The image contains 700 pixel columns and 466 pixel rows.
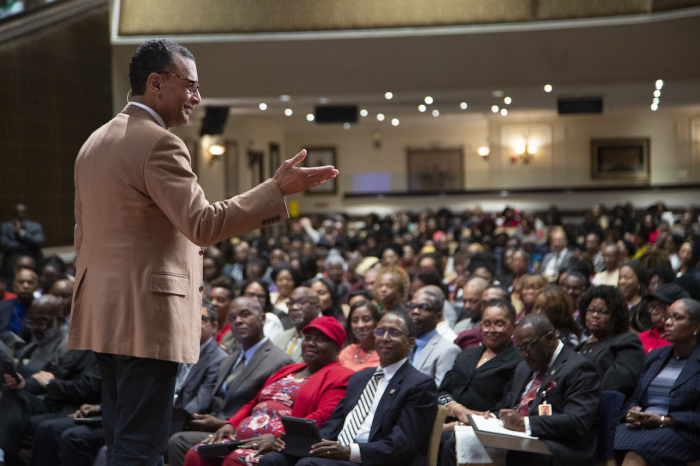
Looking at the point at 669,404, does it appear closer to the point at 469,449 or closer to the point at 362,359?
the point at 469,449

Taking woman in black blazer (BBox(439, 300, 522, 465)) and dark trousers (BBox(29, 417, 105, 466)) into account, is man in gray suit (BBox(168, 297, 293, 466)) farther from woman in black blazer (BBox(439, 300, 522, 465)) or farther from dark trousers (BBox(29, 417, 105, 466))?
woman in black blazer (BBox(439, 300, 522, 465))

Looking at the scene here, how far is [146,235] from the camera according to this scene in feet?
6.87

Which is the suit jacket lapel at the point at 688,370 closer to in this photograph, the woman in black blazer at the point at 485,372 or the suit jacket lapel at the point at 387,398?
the woman in black blazer at the point at 485,372

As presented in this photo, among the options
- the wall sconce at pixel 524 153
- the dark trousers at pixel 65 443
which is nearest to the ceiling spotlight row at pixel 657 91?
the wall sconce at pixel 524 153

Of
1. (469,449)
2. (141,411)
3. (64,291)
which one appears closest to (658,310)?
(469,449)

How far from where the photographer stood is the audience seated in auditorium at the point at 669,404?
4410 millimetres

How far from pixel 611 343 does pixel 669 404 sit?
1.80 ft

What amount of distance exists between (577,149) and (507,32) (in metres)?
9.80

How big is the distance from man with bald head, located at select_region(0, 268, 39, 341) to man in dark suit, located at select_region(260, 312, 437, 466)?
3.81 m

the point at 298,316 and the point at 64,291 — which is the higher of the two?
the point at 64,291

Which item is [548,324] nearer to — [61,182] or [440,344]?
[440,344]

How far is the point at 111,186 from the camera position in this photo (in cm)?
212

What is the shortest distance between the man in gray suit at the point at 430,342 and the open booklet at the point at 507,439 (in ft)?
3.99

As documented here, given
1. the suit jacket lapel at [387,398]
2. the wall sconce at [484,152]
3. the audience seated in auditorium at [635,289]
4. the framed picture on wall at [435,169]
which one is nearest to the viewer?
the suit jacket lapel at [387,398]
